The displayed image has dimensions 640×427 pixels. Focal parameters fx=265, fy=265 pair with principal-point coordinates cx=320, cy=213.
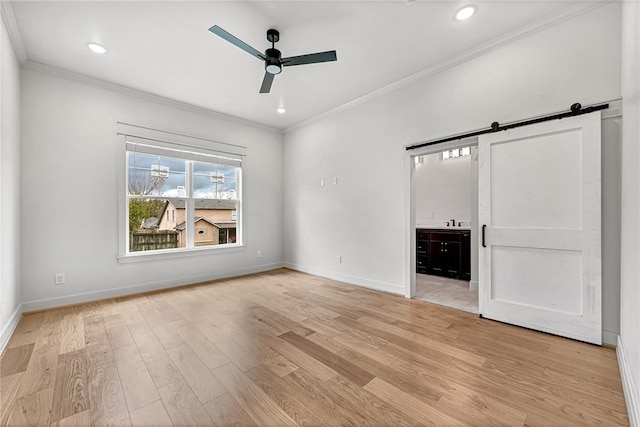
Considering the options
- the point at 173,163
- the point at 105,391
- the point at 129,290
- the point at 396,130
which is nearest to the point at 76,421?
the point at 105,391

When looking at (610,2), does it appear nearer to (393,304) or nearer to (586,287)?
(586,287)

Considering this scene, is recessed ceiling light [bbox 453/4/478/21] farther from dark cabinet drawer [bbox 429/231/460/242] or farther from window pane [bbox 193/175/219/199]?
window pane [bbox 193/175/219/199]

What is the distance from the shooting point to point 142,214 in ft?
13.6

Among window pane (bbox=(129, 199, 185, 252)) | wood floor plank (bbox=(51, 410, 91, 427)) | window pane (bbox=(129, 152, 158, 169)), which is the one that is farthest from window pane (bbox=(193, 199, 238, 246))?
wood floor plank (bbox=(51, 410, 91, 427))

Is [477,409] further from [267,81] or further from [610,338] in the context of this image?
[267,81]

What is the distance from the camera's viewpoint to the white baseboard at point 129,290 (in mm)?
3263

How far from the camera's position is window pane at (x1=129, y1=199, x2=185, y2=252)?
13.4 ft

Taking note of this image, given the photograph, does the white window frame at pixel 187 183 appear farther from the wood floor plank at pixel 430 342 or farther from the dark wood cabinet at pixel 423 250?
the dark wood cabinet at pixel 423 250

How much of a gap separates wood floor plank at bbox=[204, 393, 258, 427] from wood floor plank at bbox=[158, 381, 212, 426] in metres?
0.04

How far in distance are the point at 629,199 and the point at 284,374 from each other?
265cm

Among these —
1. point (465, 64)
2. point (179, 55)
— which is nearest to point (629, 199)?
point (465, 64)

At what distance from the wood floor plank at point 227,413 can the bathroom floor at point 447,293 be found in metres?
2.75

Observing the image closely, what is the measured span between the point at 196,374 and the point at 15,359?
1562mm

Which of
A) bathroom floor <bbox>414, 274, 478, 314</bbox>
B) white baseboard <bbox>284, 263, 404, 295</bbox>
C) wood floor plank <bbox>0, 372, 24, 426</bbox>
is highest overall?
white baseboard <bbox>284, 263, 404, 295</bbox>
